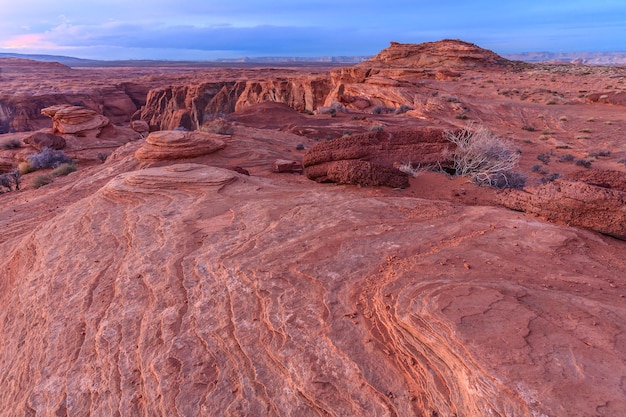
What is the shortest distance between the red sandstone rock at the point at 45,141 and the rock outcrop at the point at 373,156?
638 inches

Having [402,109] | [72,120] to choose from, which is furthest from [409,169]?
[72,120]

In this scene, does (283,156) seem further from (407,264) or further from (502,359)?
(502,359)

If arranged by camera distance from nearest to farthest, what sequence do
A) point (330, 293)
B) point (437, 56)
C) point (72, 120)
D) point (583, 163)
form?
point (330, 293) < point (583, 163) < point (72, 120) < point (437, 56)

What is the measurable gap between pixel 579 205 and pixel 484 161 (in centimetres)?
318

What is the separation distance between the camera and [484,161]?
775cm

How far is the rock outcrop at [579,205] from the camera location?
453 centimetres

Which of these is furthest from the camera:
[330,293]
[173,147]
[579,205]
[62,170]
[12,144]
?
[12,144]

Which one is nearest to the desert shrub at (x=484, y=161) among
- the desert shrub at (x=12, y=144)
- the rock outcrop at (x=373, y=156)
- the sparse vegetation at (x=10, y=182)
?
the rock outcrop at (x=373, y=156)

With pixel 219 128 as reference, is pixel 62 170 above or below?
below

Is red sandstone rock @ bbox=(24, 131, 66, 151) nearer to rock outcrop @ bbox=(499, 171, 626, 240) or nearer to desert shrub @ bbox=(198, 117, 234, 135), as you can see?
desert shrub @ bbox=(198, 117, 234, 135)

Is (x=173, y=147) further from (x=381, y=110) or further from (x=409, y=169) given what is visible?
(x=381, y=110)

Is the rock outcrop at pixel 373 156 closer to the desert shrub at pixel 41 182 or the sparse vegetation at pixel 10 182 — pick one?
the desert shrub at pixel 41 182

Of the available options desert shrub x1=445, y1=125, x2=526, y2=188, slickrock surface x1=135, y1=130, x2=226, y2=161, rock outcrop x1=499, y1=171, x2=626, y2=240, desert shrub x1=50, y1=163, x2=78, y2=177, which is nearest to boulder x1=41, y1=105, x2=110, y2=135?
desert shrub x1=50, y1=163, x2=78, y2=177

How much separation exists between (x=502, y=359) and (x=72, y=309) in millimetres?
3779
